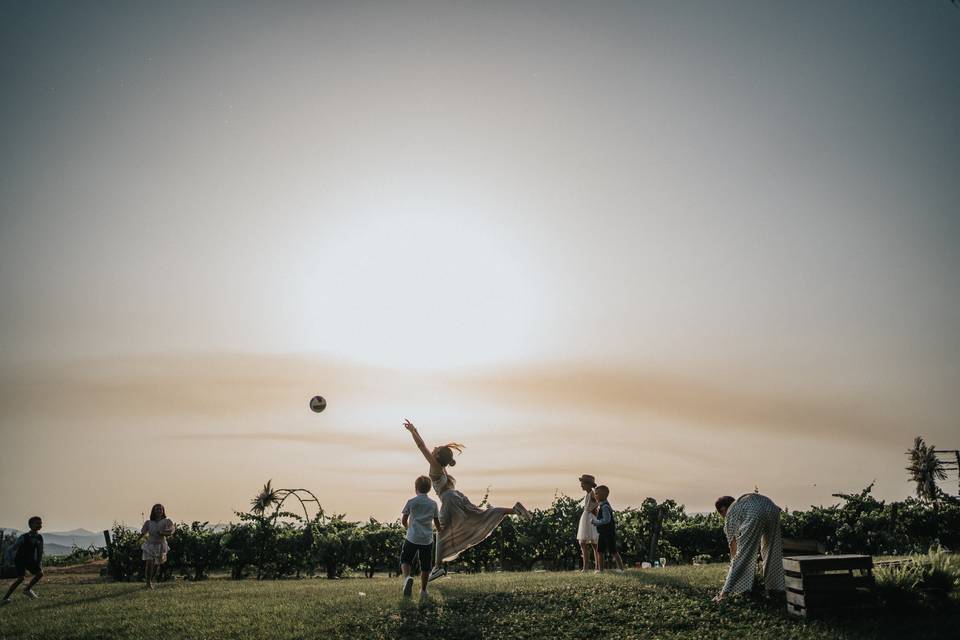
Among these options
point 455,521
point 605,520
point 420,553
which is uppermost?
point 455,521

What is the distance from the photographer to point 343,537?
26828mm

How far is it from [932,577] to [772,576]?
2938mm

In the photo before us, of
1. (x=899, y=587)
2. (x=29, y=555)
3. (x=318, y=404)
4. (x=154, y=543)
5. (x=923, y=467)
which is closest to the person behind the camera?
(x=899, y=587)

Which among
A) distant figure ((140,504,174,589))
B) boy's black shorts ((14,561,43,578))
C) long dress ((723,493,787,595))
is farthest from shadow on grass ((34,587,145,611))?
long dress ((723,493,787,595))

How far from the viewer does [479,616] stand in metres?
13.1

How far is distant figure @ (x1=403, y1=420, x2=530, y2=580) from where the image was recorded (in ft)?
52.9

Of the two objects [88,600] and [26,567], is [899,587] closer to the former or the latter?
[88,600]

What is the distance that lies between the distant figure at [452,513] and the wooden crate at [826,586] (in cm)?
587

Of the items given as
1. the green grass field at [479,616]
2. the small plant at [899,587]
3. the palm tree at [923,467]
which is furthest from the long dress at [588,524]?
the palm tree at [923,467]

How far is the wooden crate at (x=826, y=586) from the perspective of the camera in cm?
1244

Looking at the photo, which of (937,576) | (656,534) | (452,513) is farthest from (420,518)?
(656,534)

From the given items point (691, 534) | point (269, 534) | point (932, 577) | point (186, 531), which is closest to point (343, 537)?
point (269, 534)

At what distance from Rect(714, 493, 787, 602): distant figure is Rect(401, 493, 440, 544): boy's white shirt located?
5.78m

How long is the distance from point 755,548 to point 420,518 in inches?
260
